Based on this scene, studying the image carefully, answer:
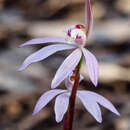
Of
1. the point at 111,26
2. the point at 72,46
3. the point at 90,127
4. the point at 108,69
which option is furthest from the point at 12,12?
the point at 72,46

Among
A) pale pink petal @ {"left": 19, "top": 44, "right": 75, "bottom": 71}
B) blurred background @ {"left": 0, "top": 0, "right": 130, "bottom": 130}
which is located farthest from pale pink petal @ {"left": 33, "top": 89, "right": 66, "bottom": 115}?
blurred background @ {"left": 0, "top": 0, "right": 130, "bottom": 130}

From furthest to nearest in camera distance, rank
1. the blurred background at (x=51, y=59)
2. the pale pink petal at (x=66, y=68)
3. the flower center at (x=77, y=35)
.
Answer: the blurred background at (x=51, y=59) < the flower center at (x=77, y=35) < the pale pink petal at (x=66, y=68)

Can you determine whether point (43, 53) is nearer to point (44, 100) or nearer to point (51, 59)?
point (44, 100)

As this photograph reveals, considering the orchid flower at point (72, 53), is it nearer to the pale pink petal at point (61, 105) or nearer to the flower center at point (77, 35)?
the flower center at point (77, 35)

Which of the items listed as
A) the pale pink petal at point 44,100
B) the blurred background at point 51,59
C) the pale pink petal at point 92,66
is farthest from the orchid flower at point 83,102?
the blurred background at point 51,59

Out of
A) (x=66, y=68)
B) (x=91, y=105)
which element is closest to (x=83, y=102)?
(x=91, y=105)

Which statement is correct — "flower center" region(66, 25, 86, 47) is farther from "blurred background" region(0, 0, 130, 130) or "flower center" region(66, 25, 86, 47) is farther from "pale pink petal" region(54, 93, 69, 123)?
"blurred background" region(0, 0, 130, 130)
